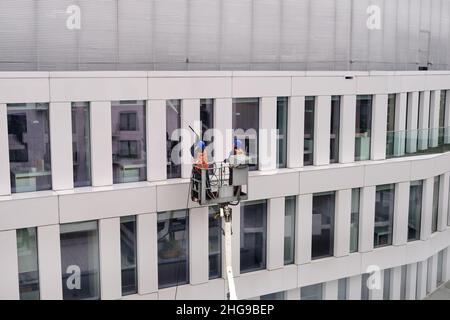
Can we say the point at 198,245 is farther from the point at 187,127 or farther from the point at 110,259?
the point at 187,127

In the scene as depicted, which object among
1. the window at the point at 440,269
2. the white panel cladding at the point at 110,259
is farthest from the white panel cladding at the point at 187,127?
the window at the point at 440,269

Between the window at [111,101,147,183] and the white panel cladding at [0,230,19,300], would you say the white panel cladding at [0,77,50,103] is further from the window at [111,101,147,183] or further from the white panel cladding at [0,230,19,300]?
the white panel cladding at [0,230,19,300]

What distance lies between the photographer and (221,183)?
702 inches

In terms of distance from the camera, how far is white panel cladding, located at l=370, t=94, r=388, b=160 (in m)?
22.4

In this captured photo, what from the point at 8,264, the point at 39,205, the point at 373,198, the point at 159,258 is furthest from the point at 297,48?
the point at 8,264

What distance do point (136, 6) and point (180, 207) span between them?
596cm

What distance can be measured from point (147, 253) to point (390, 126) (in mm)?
10463

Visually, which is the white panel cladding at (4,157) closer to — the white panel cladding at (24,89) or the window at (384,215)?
the white panel cladding at (24,89)

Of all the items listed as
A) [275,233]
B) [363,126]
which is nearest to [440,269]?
[363,126]

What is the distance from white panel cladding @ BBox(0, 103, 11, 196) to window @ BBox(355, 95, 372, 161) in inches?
461

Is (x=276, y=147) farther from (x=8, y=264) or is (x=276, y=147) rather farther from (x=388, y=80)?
(x=8, y=264)

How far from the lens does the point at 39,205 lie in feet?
54.9

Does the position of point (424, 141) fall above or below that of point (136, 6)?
below
